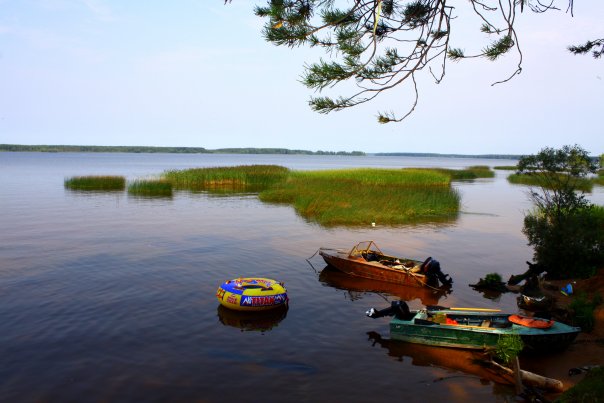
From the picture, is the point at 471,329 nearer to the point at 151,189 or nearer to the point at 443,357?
the point at 443,357

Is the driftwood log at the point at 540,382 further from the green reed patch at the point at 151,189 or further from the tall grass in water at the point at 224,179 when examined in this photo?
the tall grass in water at the point at 224,179

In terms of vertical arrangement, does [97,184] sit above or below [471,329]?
above

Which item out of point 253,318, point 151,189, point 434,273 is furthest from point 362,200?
point 253,318

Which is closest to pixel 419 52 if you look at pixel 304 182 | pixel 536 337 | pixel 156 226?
pixel 536 337

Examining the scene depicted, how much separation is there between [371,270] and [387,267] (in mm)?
727

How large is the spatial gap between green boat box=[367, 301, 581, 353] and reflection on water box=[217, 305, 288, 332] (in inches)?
115

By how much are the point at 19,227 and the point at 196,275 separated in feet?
49.8

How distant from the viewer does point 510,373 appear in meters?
10.6

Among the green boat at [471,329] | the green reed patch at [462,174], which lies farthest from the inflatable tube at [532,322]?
the green reed patch at [462,174]

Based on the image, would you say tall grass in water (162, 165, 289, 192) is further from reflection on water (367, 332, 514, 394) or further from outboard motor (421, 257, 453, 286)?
reflection on water (367, 332, 514, 394)

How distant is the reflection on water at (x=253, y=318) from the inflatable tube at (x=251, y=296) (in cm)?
17

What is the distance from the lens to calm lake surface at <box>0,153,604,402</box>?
10.2 metres

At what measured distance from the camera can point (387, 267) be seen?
1825cm

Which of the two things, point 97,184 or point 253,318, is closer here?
point 253,318
